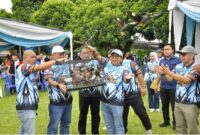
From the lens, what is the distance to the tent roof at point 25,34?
926cm

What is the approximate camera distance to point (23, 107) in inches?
220

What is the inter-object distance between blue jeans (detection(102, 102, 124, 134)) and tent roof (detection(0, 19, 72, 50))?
13.8 ft

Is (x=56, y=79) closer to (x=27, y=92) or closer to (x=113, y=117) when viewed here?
(x=27, y=92)

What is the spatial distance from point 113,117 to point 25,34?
4557mm

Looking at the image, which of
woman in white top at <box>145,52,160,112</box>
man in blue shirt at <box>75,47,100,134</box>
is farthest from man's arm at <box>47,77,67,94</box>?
woman in white top at <box>145,52,160,112</box>

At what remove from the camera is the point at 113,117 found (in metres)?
6.00

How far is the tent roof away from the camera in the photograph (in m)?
9.26

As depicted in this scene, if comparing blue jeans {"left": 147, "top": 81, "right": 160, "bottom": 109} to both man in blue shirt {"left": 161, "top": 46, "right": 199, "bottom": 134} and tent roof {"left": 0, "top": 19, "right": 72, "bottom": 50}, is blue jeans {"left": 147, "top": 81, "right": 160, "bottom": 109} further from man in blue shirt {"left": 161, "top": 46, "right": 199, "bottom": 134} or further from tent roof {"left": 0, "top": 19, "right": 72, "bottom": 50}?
man in blue shirt {"left": 161, "top": 46, "right": 199, "bottom": 134}

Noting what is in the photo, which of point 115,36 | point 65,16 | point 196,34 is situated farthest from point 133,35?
point 196,34

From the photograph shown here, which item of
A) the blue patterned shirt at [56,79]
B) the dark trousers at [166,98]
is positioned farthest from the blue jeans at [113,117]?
the dark trousers at [166,98]

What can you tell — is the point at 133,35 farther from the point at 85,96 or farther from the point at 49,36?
the point at 85,96

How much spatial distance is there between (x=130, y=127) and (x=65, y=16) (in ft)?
81.4

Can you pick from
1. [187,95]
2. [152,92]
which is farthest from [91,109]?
[152,92]

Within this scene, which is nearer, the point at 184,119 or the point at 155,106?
the point at 184,119
